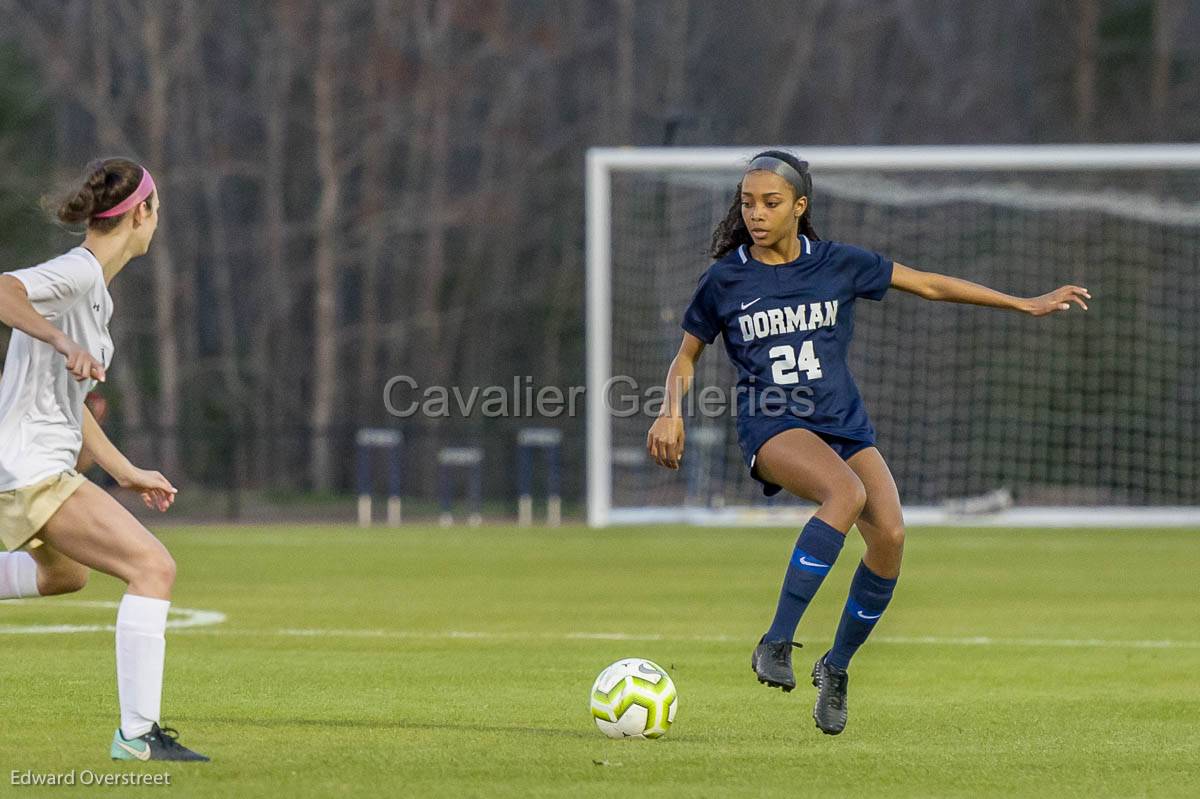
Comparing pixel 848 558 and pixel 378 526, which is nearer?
pixel 848 558

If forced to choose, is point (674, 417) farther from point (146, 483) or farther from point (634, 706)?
point (146, 483)

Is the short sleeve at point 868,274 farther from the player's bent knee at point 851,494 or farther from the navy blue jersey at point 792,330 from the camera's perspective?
the player's bent knee at point 851,494

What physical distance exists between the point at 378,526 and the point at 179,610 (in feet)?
37.9

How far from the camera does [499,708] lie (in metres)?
7.73

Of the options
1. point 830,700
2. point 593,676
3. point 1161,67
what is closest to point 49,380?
point 830,700

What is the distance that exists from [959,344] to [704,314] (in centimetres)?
1883

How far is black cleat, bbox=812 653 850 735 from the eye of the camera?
7047 millimetres

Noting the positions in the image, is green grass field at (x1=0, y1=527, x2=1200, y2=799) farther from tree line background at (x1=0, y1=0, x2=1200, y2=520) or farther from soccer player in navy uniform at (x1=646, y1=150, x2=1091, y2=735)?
tree line background at (x1=0, y1=0, x2=1200, y2=520)

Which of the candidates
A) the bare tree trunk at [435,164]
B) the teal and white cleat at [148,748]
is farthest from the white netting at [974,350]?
the teal and white cleat at [148,748]

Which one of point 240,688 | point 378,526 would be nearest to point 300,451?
point 378,526

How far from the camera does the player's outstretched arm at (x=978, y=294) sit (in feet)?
24.1

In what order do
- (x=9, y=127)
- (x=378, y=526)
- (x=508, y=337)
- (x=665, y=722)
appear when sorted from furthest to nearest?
(x=508, y=337) → (x=9, y=127) → (x=378, y=526) → (x=665, y=722)

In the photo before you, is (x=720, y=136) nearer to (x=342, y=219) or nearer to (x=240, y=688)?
(x=342, y=219)

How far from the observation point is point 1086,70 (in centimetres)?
3478
